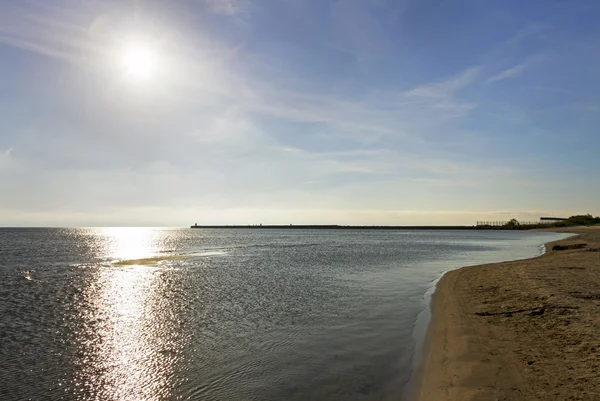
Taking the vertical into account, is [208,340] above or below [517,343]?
below

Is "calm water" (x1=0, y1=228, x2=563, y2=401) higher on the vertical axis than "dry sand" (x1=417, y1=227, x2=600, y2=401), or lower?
lower

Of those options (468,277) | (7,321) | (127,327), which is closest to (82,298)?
(7,321)

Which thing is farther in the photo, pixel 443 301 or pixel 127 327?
pixel 443 301

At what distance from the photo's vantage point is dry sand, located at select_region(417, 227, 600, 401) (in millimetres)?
8820

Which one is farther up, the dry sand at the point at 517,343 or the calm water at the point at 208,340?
the dry sand at the point at 517,343

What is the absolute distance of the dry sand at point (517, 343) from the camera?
882 cm

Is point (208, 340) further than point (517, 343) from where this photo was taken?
Yes

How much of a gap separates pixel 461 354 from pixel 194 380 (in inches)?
320

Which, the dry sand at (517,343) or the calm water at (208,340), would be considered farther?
the calm water at (208,340)

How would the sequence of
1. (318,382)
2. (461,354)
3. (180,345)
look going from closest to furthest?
(318,382) < (461,354) < (180,345)

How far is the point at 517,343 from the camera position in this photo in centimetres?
1189

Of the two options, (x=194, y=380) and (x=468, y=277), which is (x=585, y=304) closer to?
(x=468, y=277)

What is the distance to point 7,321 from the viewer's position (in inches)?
683

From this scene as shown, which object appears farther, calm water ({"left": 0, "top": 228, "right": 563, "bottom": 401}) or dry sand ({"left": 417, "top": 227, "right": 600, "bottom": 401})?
calm water ({"left": 0, "top": 228, "right": 563, "bottom": 401})
